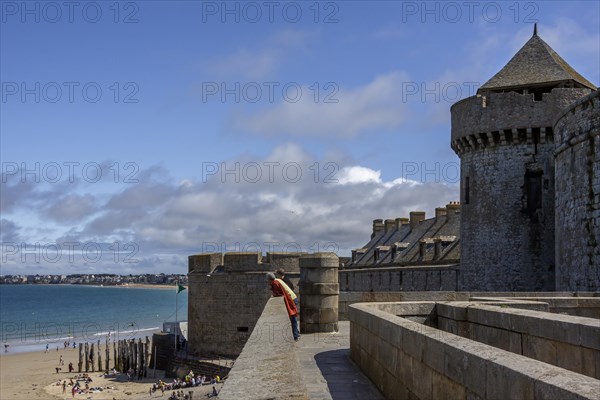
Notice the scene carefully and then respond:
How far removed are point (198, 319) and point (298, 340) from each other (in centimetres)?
2019

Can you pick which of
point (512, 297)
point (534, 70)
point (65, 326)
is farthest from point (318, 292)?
point (65, 326)

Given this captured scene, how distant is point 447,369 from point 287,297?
7596mm

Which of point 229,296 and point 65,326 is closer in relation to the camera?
point 229,296

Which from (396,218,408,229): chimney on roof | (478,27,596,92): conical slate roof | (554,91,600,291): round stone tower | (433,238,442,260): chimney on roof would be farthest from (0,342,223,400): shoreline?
(396,218,408,229): chimney on roof

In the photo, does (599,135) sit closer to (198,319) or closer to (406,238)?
Answer: (198,319)

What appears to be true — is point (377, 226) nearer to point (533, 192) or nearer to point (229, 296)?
point (229, 296)

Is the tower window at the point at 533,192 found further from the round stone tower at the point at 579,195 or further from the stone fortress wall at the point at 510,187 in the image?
the round stone tower at the point at 579,195

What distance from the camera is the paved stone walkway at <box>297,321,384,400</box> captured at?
7449 millimetres

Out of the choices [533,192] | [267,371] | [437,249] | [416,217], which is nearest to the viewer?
[267,371]

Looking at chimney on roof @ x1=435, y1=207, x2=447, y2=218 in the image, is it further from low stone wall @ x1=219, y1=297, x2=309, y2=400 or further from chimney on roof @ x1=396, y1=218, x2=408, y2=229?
low stone wall @ x1=219, y1=297, x2=309, y2=400

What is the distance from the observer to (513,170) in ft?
80.2

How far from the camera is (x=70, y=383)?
43.6 metres

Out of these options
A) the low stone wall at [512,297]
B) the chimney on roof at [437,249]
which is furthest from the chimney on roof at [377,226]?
the low stone wall at [512,297]

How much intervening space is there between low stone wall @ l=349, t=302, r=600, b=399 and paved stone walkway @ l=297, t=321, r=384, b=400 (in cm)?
19
